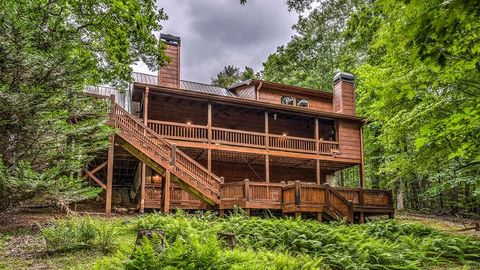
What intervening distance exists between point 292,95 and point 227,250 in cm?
1858

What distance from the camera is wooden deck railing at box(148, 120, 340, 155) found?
17.0m

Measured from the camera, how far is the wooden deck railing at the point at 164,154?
13.1 metres

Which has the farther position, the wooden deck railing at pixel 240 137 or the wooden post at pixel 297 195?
the wooden deck railing at pixel 240 137

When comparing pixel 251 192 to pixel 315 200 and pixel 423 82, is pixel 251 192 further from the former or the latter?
pixel 423 82

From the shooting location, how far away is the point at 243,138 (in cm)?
1822

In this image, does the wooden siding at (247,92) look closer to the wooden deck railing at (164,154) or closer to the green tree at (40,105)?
the wooden deck railing at (164,154)

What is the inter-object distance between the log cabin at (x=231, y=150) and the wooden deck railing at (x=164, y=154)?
0.04 m

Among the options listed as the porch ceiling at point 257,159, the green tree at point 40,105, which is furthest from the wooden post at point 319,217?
the green tree at point 40,105

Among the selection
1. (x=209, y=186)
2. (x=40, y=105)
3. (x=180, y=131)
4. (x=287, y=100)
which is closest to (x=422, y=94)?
(x=209, y=186)


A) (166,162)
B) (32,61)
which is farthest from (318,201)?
(32,61)

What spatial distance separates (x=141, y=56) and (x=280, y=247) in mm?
7423

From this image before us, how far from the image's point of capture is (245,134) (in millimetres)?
18188

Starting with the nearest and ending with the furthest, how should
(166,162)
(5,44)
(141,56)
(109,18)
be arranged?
1. (5,44)
2. (109,18)
3. (141,56)
4. (166,162)

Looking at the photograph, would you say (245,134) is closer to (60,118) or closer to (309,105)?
(309,105)
